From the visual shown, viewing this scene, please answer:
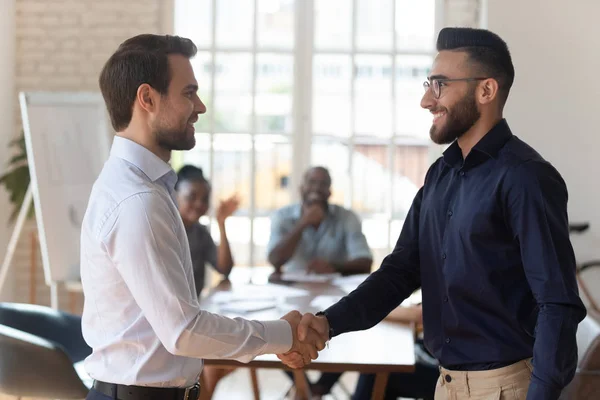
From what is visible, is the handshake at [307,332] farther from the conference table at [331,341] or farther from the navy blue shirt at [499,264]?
the conference table at [331,341]

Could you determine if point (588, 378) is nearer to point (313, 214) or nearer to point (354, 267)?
point (354, 267)

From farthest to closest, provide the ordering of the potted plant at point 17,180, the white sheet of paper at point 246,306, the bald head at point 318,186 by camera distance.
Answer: the potted plant at point 17,180, the bald head at point 318,186, the white sheet of paper at point 246,306

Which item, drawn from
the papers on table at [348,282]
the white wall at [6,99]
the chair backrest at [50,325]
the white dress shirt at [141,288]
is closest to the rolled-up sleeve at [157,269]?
the white dress shirt at [141,288]

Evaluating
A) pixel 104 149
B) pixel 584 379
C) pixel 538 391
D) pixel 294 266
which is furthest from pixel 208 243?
pixel 538 391

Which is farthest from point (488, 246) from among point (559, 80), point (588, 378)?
point (559, 80)

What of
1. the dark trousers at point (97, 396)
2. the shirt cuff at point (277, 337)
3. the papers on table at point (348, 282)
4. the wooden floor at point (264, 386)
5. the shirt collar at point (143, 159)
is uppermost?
the shirt collar at point (143, 159)

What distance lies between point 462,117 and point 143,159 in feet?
2.65

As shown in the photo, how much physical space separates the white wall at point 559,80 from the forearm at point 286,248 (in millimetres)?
2117

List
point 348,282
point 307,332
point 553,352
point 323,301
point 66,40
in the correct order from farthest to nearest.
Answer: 1. point 66,40
2. point 348,282
3. point 323,301
4. point 307,332
5. point 553,352

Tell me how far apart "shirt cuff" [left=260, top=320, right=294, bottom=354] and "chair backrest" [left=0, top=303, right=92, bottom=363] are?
2272 millimetres

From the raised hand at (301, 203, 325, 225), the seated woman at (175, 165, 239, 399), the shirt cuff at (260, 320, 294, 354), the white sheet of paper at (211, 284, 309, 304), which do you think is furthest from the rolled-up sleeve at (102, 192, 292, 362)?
the raised hand at (301, 203, 325, 225)

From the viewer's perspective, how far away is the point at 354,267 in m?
5.16

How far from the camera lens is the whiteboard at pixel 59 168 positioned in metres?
5.27

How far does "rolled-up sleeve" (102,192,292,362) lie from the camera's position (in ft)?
6.02
